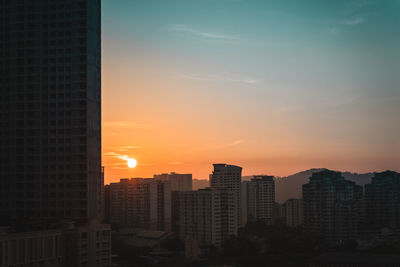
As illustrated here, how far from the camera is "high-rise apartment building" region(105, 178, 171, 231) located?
25.7 m

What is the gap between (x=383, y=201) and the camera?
1039 inches

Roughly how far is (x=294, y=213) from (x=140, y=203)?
8.02 metres

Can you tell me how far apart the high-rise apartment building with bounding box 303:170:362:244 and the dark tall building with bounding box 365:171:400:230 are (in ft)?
3.94

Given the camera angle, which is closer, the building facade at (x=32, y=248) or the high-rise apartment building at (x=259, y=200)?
the building facade at (x=32, y=248)

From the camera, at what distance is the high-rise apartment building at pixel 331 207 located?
2344cm

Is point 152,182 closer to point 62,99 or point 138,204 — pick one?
point 138,204

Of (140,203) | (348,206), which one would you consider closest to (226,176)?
(140,203)

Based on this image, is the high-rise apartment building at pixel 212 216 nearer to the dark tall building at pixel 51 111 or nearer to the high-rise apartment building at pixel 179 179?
the dark tall building at pixel 51 111

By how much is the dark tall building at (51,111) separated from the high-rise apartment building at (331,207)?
14588mm

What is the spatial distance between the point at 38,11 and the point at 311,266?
406 inches

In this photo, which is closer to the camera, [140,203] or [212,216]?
[212,216]

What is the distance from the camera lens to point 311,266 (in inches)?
624

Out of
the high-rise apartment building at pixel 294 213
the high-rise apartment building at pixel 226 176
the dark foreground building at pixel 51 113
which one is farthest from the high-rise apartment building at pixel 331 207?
the dark foreground building at pixel 51 113

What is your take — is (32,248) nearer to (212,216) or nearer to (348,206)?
(212,216)
